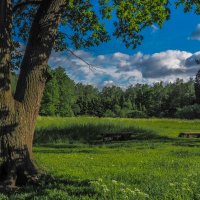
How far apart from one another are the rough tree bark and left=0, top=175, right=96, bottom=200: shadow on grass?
516 mm

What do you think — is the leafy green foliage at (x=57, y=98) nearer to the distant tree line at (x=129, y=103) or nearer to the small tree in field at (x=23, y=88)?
the distant tree line at (x=129, y=103)

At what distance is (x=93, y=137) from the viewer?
123 ft

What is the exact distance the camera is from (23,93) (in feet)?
34.4

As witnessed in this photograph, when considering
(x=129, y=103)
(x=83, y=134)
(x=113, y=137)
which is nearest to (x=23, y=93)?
(x=113, y=137)

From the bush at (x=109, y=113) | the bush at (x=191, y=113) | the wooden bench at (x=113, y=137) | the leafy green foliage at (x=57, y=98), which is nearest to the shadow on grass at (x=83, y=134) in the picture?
A: the wooden bench at (x=113, y=137)

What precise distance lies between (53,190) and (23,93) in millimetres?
2983

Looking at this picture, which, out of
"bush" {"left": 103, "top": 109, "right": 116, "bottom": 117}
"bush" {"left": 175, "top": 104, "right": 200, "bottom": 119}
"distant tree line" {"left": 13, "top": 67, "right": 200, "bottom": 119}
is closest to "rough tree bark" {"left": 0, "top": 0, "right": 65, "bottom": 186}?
"bush" {"left": 175, "top": 104, "right": 200, "bottom": 119}

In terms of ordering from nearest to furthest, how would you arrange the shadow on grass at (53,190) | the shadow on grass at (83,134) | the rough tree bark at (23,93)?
the shadow on grass at (53,190) → the rough tree bark at (23,93) → the shadow on grass at (83,134)

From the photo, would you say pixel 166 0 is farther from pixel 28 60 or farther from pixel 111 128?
pixel 111 128

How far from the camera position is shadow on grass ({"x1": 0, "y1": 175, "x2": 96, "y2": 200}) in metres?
7.95

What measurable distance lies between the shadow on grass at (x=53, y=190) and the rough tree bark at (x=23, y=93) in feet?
1.69

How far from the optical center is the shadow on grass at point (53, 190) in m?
7.95

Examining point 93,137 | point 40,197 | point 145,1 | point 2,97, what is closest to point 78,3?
point 145,1

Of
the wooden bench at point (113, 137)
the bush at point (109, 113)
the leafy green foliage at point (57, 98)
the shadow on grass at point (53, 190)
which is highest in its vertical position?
the leafy green foliage at point (57, 98)
